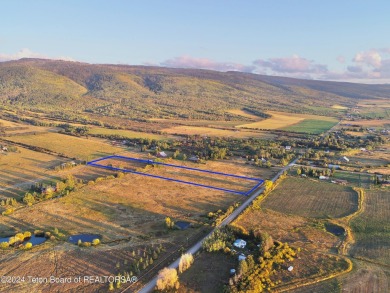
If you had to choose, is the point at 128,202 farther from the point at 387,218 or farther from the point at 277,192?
the point at 387,218

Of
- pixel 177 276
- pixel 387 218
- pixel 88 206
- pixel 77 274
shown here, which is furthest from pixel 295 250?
pixel 88 206

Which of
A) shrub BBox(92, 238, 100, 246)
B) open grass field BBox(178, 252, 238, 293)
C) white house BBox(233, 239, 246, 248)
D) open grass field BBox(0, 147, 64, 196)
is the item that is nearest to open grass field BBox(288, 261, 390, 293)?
open grass field BBox(178, 252, 238, 293)

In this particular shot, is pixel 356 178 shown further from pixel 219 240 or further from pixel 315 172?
pixel 219 240

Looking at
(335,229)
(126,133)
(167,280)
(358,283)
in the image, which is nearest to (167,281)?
→ (167,280)

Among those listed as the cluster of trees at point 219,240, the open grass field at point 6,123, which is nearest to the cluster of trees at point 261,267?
the cluster of trees at point 219,240

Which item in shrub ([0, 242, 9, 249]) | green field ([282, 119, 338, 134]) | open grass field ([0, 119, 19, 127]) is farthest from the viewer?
green field ([282, 119, 338, 134])

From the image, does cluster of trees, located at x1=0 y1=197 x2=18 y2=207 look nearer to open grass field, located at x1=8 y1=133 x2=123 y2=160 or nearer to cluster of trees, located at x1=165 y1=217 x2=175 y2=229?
cluster of trees, located at x1=165 y1=217 x2=175 y2=229

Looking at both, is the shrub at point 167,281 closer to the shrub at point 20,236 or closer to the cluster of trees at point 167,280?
the cluster of trees at point 167,280
